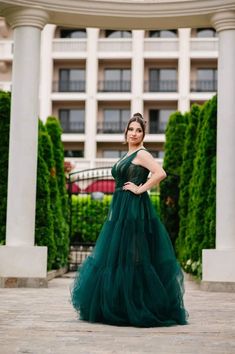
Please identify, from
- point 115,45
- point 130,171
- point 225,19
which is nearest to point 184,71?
point 115,45

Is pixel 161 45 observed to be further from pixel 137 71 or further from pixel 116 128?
pixel 116 128

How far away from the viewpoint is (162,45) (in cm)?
4184

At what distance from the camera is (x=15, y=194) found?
9.88m

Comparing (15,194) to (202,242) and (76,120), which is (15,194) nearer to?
(202,242)

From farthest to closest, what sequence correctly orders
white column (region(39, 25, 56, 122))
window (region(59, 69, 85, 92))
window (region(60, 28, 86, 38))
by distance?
window (region(60, 28, 86, 38)), window (region(59, 69, 85, 92)), white column (region(39, 25, 56, 122))

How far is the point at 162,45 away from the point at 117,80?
12.6ft

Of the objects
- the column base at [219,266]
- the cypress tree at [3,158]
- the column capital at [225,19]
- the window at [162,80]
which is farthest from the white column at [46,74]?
the column base at [219,266]

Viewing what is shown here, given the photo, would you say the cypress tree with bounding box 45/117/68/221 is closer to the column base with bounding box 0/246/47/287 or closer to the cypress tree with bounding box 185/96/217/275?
the cypress tree with bounding box 185/96/217/275

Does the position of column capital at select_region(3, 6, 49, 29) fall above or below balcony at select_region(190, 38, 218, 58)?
below

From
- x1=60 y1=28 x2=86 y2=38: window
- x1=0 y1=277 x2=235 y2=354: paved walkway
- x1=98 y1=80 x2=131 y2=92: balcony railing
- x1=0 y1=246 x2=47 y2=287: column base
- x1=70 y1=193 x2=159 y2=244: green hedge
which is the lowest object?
x1=0 y1=277 x2=235 y2=354: paved walkway

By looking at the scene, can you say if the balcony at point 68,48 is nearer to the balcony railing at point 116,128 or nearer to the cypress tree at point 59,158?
the balcony railing at point 116,128

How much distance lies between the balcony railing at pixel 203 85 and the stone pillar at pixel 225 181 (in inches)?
1281

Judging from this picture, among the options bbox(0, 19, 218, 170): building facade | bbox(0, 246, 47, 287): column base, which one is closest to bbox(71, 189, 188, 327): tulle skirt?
bbox(0, 246, 47, 287): column base

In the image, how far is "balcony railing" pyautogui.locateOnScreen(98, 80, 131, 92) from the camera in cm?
4275
